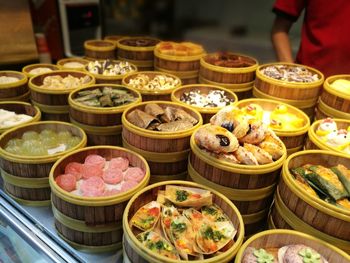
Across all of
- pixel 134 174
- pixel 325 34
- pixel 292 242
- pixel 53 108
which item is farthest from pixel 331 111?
pixel 53 108

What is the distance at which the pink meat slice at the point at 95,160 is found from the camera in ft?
5.51

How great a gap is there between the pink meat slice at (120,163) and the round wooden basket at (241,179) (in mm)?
358

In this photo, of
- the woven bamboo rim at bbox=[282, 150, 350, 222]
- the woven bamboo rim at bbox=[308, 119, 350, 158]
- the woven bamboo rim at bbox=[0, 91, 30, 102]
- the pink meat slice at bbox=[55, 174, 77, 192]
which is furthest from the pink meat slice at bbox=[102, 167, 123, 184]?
the woven bamboo rim at bbox=[0, 91, 30, 102]

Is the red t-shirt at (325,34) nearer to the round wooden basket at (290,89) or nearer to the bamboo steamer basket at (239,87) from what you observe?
the round wooden basket at (290,89)

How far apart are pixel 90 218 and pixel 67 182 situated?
211 millimetres

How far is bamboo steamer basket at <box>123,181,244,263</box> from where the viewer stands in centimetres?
114

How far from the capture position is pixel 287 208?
1.38 m

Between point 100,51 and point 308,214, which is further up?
point 100,51

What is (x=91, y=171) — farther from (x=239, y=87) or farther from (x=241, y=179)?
(x=239, y=87)

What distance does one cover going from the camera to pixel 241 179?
4.80 feet

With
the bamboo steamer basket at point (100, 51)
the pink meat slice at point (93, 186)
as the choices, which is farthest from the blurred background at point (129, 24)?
the pink meat slice at point (93, 186)

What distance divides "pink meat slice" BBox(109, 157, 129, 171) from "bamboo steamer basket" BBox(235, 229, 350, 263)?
2.39 ft

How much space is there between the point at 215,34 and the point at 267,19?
2.85 feet

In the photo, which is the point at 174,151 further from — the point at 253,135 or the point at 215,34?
the point at 215,34
